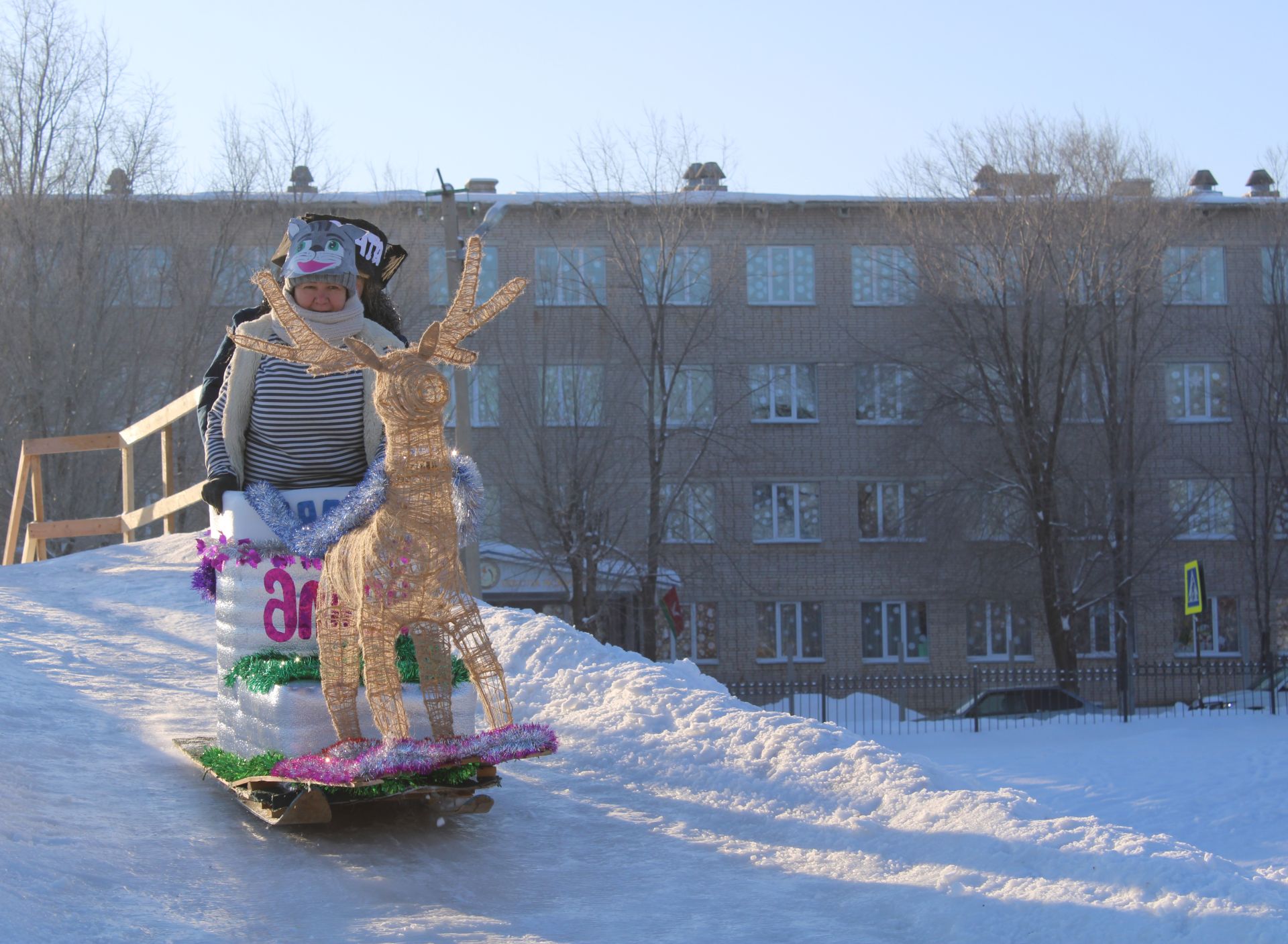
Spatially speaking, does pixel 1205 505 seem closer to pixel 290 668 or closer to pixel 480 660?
pixel 480 660

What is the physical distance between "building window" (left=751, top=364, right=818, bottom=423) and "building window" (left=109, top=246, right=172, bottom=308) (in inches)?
569

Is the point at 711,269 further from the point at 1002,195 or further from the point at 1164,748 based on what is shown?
the point at 1164,748

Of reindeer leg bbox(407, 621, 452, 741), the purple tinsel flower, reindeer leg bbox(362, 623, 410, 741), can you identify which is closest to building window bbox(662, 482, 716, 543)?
the purple tinsel flower

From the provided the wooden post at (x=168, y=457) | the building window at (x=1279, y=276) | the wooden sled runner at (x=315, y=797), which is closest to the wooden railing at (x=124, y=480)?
the wooden post at (x=168, y=457)

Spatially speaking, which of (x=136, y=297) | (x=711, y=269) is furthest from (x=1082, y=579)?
(x=136, y=297)

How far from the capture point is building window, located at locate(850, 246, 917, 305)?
32.6 metres

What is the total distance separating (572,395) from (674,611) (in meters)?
6.40

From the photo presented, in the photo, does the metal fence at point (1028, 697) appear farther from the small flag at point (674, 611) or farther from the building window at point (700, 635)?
the building window at point (700, 635)

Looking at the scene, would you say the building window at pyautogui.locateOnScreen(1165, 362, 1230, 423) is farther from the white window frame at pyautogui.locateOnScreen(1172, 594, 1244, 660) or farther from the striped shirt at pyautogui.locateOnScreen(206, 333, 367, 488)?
the striped shirt at pyautogui.locateOnScreen(206, 333, 367, 488)

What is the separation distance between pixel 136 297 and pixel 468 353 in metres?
24.6

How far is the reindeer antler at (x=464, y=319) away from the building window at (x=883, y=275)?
25.3 m

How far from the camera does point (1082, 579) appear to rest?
1185 inches

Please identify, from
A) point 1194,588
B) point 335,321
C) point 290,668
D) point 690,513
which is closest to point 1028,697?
point 1194,588

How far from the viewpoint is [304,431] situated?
806 centimetres
